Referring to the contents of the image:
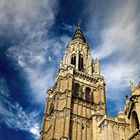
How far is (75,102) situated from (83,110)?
1.78m

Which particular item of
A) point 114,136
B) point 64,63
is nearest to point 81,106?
point 114,136

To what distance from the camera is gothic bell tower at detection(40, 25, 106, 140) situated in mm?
32700

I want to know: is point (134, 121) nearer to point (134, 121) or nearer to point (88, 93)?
point (134, 121)

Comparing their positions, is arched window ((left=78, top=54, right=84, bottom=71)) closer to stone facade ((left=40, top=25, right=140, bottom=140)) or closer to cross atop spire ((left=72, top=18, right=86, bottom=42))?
stone facade ((left=40, top=25, right=140, bottom=140))

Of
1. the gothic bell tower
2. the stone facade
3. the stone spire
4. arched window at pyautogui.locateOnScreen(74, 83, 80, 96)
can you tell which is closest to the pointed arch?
the stone facade

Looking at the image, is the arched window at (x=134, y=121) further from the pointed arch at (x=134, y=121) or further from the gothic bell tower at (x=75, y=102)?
the gothic bell tower at (x=75, y=102)

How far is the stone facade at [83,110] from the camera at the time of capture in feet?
94.8

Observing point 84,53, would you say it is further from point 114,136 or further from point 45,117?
point 114,136

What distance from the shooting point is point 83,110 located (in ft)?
119

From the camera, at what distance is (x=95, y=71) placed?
46219mm

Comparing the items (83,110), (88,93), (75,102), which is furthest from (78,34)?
(83,110)

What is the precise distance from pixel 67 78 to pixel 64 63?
8226 mm

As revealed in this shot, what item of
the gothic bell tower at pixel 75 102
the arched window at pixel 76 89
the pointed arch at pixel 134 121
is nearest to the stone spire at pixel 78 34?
the gothic bell tower at pixel 75 102

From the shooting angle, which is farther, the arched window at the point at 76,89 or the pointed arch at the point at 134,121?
the arched window at the point at 76,89
